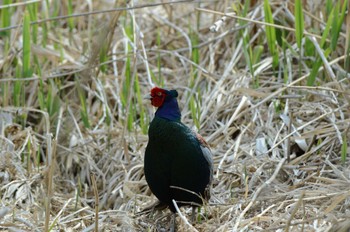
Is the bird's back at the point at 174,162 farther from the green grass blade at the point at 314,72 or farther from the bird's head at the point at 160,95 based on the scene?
the green grass blade at the point at 314,72

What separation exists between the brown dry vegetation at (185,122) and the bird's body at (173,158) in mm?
151

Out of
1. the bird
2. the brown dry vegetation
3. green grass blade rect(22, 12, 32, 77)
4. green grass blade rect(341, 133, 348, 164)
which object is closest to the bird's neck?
the bird

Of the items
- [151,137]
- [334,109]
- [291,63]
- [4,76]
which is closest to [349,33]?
[334,109]

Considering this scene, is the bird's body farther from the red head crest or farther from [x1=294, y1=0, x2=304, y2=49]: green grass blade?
[x1=294, y1=0, x2=304, y2=49]: green grass blade

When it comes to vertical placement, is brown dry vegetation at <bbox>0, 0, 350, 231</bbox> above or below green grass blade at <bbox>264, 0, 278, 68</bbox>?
below

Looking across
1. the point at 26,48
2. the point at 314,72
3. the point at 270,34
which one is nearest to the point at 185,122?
the point at 270,34

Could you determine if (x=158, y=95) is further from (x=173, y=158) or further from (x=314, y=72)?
(x=314, y=72)

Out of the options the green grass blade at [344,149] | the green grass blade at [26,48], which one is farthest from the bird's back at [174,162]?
the green grass blade at [26,48]

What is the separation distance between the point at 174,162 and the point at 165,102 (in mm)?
269

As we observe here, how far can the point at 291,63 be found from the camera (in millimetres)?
4668

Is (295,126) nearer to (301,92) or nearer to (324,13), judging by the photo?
(301,92)

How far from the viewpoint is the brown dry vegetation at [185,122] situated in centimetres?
346

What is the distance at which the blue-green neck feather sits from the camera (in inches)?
135

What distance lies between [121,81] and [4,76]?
0.69m
